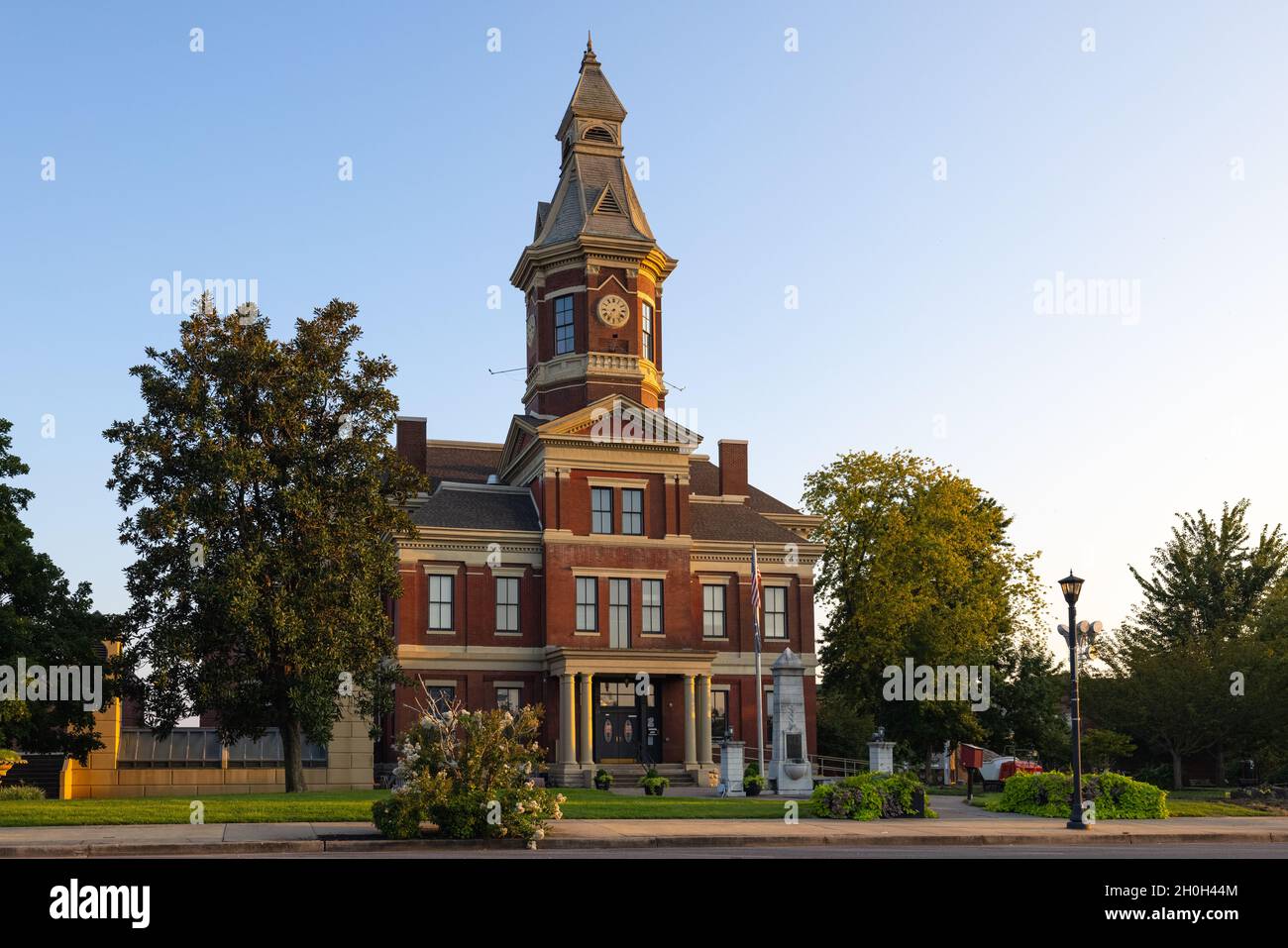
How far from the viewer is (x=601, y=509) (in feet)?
171

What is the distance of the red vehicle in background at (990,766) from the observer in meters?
45.1

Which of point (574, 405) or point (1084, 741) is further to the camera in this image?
point (574, 405)

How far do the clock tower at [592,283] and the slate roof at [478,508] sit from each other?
4832 mm

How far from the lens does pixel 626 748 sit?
167ft

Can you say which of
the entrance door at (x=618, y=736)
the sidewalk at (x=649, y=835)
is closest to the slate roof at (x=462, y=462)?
the entrance door at (x=618, y=736)

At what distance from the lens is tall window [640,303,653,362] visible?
2248 inches

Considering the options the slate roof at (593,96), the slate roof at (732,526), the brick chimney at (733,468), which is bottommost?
the slate roof at (732,526)

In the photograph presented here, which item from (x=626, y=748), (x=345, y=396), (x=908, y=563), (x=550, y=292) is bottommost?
(x=626, y=748)

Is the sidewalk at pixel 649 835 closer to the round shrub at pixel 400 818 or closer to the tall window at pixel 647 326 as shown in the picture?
the round shrub at pixel 400 818

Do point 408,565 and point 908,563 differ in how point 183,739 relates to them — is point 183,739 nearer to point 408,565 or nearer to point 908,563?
point 408,565

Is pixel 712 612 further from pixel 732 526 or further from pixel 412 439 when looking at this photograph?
pixel 412 439

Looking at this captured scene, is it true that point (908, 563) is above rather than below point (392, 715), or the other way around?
above
